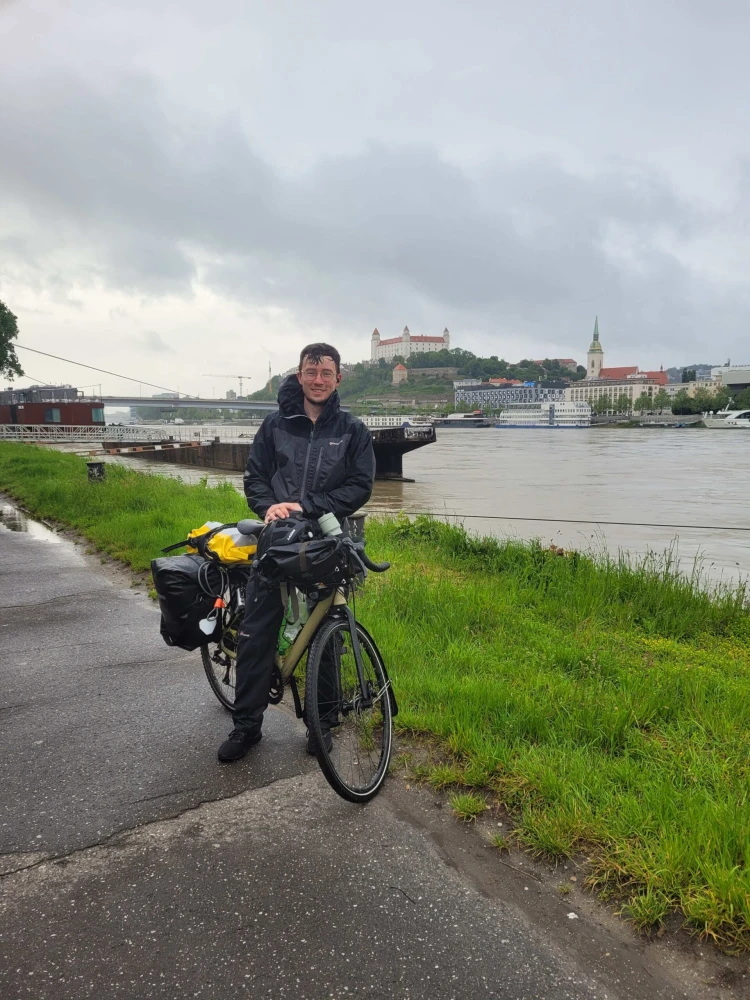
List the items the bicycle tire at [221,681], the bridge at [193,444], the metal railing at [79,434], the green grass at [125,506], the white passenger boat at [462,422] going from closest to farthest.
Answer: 1. the bicycle tire at [221,681]
2. the green grass at [125,506]
3. the bridge at [193,444]
4. the metal railing at [79,434]
5. the white passenger boat at [462,422]

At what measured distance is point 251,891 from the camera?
2275 millimetres

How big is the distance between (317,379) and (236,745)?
1.81 metres

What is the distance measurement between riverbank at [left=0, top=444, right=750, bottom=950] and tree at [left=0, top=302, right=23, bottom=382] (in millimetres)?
51316

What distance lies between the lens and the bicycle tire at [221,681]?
3.71 meters

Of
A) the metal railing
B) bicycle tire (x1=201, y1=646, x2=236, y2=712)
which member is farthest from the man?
the metal railing

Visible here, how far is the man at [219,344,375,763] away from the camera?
308cm

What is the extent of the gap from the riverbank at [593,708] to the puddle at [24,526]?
8.51 feet

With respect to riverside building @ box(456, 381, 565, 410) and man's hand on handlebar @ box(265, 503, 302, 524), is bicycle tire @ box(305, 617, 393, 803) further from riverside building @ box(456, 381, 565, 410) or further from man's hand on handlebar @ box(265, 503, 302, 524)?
riverside building @ box(456, 381, 565, 410)

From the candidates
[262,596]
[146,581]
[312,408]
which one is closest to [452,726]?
[262,596]

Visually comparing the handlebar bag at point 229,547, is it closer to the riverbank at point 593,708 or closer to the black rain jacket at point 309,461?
the black rain jacket at point 309,461

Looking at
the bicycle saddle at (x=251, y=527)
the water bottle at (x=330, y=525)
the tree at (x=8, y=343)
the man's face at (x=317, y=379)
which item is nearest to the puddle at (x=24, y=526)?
the bicycle saddle at (x=251, y=527)

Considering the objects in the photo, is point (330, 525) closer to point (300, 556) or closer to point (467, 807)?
point (300, 556)

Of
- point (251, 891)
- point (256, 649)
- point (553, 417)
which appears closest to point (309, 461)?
point (256, 649)

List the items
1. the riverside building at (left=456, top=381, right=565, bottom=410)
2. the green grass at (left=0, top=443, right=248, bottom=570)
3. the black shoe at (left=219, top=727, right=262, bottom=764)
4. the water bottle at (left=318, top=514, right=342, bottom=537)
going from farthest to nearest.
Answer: the riverside building at (left=456, top=381, right=565, bottom=410), the green grass at (left=0, top=443, right=248, bottom=570), the black shoe at (left=219, top=727, right=262, bottom=764), the water bottle at (left=318, top=514, right=342, bottom=537)
